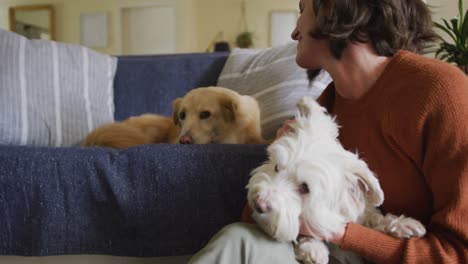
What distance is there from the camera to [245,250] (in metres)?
0.84

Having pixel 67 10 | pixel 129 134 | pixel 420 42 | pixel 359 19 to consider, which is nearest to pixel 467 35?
pixel 420 42

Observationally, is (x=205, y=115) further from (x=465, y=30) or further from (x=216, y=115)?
(x=465, y=30)

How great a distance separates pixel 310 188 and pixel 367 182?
12 centimetres

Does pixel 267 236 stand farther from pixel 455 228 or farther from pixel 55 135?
pixel 55 135

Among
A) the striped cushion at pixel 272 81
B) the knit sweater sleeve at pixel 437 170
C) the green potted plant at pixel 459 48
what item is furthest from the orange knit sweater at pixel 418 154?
the green potted plant at pixel 459 48

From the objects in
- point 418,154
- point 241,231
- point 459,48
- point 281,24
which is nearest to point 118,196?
point 241,231

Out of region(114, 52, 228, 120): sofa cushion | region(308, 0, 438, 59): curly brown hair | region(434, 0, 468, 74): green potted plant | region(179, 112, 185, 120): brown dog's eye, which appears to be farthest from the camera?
region(114, 52, 228, 120): sofa cushion

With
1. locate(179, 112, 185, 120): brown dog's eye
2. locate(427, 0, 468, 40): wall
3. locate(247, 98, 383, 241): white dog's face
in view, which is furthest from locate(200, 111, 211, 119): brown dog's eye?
locate(427, 0, 468, 40): wall

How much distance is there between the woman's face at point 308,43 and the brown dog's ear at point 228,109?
566 mm

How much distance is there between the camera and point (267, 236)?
870 millimetres

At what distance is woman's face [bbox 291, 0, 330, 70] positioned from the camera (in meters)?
1.12

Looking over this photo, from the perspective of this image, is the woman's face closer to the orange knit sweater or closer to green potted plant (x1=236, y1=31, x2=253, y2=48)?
the orange knit sweater

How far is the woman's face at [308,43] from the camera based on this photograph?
1.12 meters

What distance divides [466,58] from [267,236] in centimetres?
160
